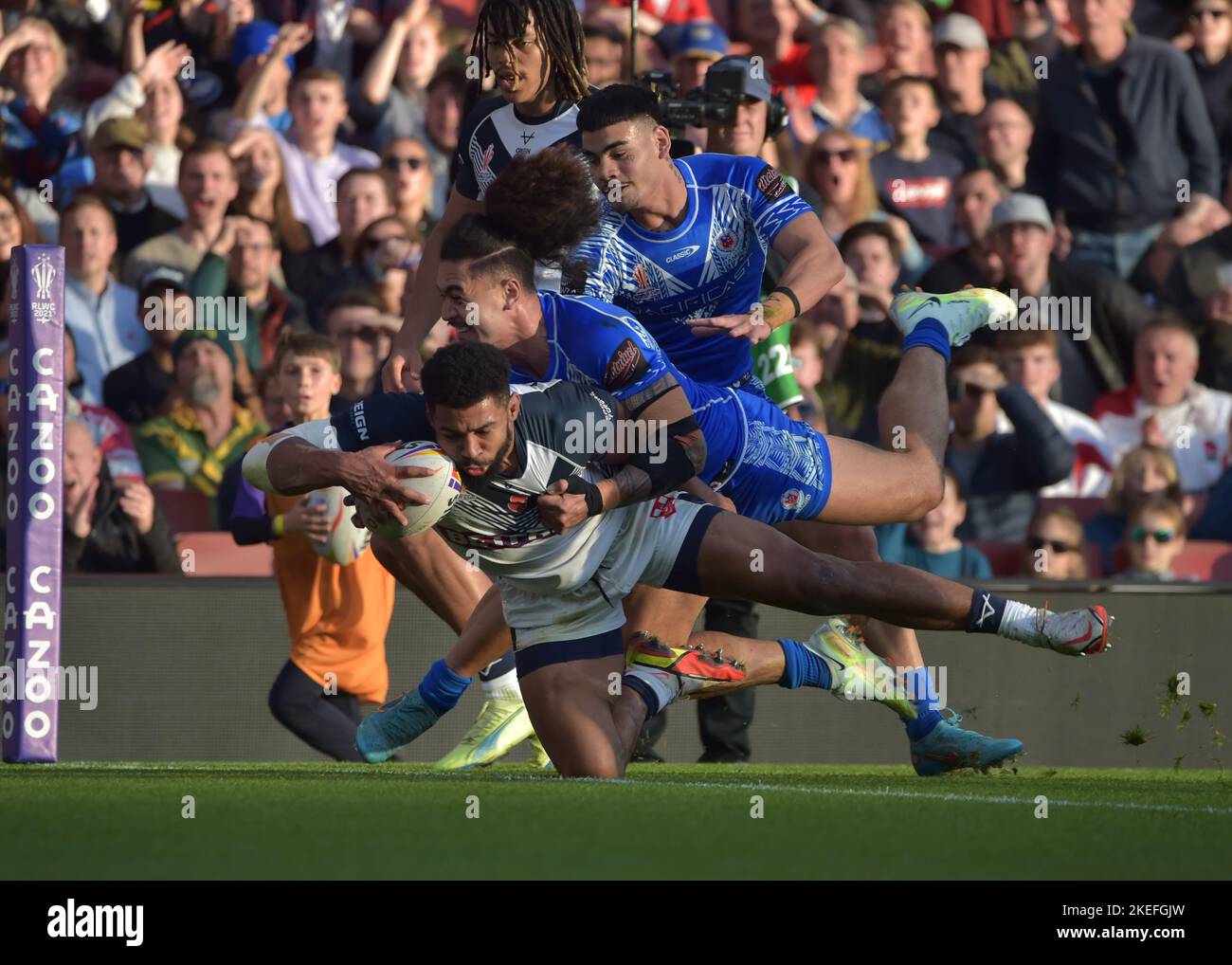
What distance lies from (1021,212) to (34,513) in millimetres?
5808

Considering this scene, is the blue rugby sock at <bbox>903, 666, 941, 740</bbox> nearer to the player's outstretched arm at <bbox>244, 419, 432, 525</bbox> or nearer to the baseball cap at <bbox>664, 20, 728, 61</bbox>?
the player's outstretched arm at <bbox>244, 419, 432, 525</bbox>

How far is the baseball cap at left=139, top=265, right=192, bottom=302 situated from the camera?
35.0ft

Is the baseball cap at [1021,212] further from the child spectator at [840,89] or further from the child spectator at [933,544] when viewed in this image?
the child spectator at [933,544]

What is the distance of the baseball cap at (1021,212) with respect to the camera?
11.0 metres

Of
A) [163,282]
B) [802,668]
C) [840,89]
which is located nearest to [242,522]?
[163,282]

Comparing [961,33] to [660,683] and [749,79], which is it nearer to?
[749,79]

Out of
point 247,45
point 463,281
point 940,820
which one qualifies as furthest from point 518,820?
point 247,45

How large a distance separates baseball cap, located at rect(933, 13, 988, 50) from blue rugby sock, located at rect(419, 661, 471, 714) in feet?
20.2

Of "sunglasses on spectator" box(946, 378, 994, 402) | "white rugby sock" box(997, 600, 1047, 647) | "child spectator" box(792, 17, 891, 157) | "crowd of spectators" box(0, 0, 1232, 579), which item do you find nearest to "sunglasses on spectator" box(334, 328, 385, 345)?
"crowd of spectators" box(0, 0, 1232, 579)

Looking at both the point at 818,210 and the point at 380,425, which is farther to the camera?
the point at 818,210

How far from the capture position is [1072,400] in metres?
11.1

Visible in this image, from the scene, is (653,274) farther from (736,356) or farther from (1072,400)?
(1072,400)

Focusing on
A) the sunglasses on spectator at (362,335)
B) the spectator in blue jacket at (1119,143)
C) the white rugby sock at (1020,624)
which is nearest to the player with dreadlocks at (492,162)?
the white rugby sock at (1020,624)

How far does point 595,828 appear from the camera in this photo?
16.7 ft
